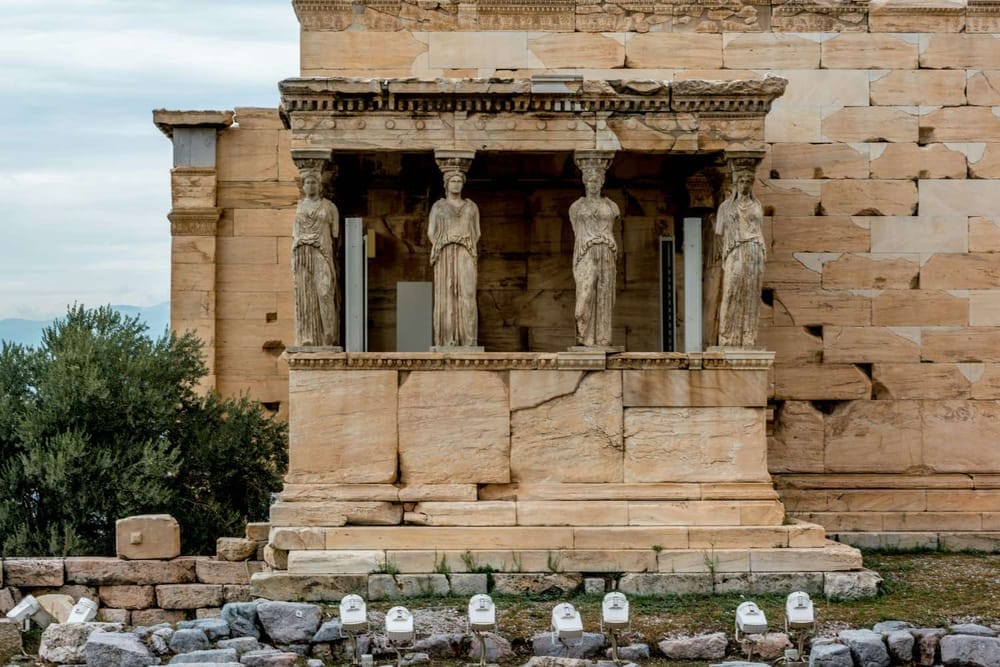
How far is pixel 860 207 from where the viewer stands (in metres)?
16.4

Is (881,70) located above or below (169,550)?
above

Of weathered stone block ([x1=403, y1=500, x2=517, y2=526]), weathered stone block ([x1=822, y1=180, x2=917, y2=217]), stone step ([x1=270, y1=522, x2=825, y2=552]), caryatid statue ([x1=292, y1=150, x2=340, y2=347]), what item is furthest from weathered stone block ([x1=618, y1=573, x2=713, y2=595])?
weathered stone block ([x1=822, y1=180, x2=917, y2=217])

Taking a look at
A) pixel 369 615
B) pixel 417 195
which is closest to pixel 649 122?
pixel 417 195

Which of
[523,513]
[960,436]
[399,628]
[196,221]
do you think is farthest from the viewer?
[196,221]

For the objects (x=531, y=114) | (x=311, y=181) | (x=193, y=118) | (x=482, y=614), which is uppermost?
(x=193, y=118)

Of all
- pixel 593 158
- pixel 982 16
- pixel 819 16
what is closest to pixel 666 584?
pixel 593 158

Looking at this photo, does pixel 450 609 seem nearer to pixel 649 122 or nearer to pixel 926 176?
pixel 649 122

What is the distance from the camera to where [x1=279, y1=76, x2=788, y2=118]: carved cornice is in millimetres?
14008

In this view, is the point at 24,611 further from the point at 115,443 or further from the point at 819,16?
the point at 819,16

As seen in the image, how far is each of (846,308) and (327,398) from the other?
5.54 metres

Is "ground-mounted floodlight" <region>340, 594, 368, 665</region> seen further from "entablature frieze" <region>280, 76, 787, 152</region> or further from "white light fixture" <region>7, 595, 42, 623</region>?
"entablature frieze" <region>280, 76, 787, 152</region>

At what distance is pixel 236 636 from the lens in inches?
481

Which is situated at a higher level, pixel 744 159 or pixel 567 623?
pixel 744 159

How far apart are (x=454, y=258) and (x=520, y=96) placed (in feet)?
4.95
